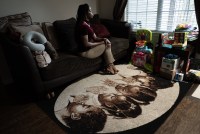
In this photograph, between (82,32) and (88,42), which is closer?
(82,32)

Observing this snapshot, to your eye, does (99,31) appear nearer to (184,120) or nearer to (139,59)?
(139,59)

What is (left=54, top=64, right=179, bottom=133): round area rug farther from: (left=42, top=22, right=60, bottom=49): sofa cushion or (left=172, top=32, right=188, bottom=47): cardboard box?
(left=42, top=22, right=60, bottom=49): sofa cushion

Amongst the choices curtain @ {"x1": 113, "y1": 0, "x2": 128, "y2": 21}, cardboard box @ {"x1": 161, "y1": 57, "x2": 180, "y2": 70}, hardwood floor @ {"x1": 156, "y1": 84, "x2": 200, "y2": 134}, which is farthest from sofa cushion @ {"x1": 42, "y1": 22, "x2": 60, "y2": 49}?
hardwood floor @ {"x1": 156, "y1": 84, "x2": 200, "y2": 134}

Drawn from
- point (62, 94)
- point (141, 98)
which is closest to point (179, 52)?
point (141, 98)

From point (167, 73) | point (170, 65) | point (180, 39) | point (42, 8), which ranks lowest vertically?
point (167, 73)

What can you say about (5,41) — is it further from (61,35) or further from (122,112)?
(122,112)

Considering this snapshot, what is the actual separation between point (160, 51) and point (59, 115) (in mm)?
1742

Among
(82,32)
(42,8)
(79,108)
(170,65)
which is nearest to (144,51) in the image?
(170,65)

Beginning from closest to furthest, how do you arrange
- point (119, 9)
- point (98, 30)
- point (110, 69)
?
point (110, 69) < point (98, 30) < point (119, 9)

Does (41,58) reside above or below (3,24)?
below

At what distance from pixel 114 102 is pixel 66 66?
79cm

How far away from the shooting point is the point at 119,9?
3395 mm

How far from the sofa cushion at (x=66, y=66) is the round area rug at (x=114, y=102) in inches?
9.1

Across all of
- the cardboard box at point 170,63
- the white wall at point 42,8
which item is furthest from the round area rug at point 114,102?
the white wall at point 42,8
